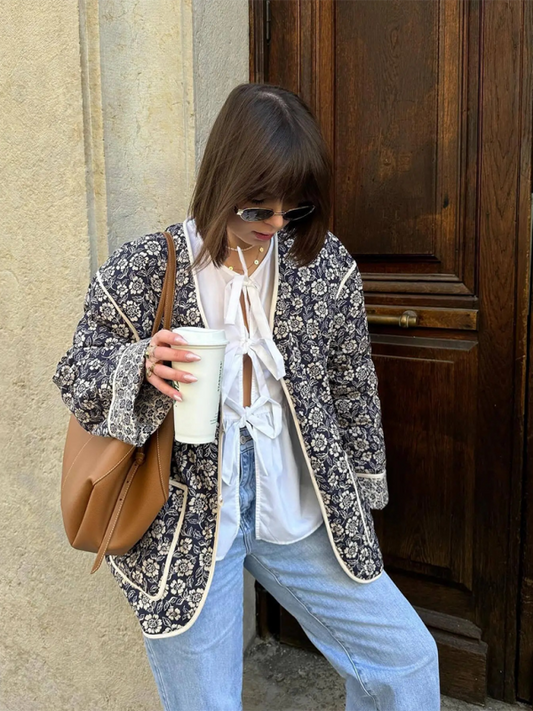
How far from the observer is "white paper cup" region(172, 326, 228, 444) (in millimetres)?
1088

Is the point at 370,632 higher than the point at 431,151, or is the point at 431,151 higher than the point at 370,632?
the point at 431,151

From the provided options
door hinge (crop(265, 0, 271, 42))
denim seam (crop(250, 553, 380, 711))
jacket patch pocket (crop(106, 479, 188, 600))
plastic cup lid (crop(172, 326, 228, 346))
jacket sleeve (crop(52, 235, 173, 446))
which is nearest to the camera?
plastic cup lid (crop(172, 326, 228, 346))

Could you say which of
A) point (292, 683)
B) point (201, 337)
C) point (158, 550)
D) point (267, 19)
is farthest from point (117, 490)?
point (267, 19)

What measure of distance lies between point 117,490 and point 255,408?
1.10 feet

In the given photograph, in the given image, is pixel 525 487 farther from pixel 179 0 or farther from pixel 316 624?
pixel 179 0

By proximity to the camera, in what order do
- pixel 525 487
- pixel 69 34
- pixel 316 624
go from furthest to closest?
pixel 525 487, pixel 69 34, pixel 316 624

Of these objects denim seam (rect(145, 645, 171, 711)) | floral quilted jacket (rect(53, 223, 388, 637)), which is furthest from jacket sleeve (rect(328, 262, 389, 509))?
denim seam (rect(145, 645, 171, 711))

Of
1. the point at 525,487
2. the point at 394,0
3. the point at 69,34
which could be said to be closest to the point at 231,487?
the point at 525,487

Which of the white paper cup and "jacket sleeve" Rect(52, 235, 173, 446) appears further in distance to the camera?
"jacket sleeve" Rect(52, 235, 173, 446)

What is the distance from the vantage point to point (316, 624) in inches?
59.2

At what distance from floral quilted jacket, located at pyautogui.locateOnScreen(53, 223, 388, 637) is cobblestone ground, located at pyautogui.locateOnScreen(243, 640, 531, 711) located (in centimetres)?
111

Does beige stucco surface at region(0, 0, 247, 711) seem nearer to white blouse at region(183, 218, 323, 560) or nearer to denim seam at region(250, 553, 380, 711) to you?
white blouse at region(183, 218, 323, 560)

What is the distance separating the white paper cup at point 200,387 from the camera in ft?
3.57

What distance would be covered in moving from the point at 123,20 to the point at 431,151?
1.05m
